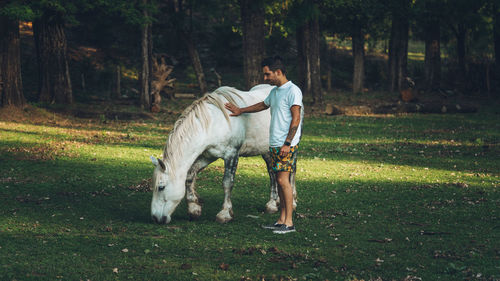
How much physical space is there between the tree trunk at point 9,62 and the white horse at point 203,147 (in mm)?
14243

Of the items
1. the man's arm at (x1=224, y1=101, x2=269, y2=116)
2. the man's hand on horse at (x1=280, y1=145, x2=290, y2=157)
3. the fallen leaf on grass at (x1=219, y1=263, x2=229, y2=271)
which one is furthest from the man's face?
the fallen leaf on grass at (x1=219, y1=263, x2=229, y2=271)

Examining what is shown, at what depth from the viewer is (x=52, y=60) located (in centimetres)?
2423

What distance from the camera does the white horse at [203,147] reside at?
8414 mm

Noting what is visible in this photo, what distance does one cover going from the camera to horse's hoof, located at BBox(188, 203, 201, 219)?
8.88 m

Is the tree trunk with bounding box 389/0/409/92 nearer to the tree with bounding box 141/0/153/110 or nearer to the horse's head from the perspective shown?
the tree with bounding box 141/0/153/110

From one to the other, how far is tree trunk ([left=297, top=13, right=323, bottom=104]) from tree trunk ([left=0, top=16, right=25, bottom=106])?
1362 cm

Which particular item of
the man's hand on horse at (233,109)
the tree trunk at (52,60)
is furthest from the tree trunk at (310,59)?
the man's hand on horse at (233,109)

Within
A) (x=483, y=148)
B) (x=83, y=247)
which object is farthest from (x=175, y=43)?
(x=83, y=247)

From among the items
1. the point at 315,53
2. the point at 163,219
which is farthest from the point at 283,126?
the point at 315,53

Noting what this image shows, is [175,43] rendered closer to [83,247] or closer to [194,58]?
[194,58]

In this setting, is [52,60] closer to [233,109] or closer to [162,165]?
[233,109]

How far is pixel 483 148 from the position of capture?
16.9 metres

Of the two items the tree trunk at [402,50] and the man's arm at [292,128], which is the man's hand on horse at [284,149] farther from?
the tree trunk at [402,50]

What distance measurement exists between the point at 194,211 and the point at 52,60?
58.2 feet
